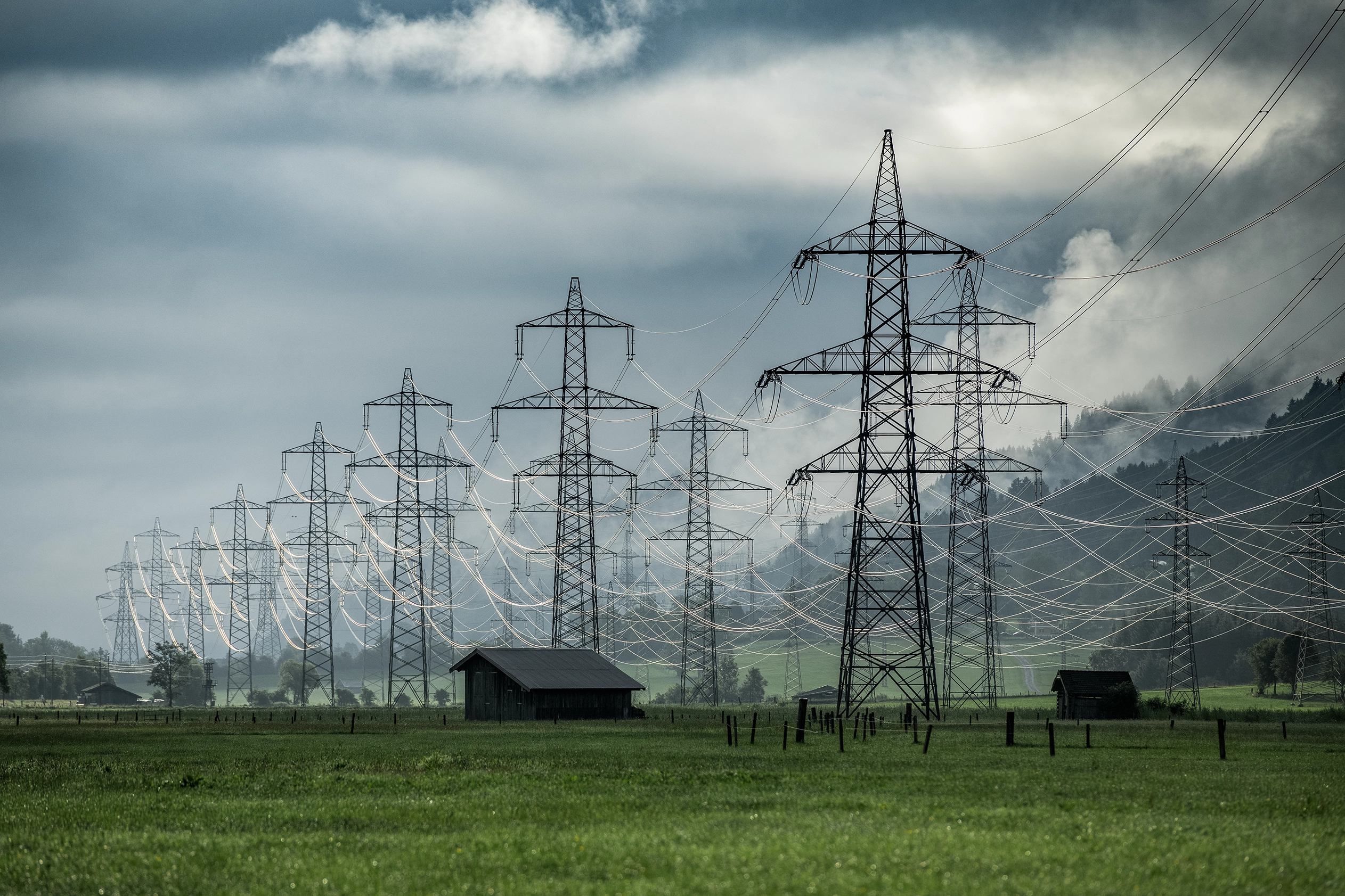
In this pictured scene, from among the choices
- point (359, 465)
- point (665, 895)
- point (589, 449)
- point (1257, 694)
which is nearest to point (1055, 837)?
point (665, 895)

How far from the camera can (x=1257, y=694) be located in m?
156

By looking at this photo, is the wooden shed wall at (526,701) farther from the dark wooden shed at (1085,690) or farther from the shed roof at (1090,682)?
the shed roof at (1090,682)

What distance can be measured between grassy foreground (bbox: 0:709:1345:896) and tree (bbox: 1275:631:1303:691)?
114 m

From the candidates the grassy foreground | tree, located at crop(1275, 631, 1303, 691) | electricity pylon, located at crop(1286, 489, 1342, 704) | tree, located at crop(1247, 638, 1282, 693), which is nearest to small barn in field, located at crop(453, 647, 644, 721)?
the grassy foreground

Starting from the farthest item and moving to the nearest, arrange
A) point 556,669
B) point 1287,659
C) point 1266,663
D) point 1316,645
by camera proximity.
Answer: point 1266,663
point 1316,645
point 1287,659
point 556,669

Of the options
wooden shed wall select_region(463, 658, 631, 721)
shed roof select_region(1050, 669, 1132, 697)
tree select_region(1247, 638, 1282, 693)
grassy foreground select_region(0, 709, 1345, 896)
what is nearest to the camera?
grassy foreground select_region(0, 709, 1345, 896)

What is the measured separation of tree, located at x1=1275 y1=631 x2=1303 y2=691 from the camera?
15138 centimetres

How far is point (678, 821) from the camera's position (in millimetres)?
25453

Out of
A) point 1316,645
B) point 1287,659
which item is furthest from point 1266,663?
point 1316,645

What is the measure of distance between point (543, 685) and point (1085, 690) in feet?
128

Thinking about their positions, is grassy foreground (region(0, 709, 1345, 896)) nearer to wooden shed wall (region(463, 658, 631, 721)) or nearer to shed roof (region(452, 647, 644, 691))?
wooden shed wall (region(463, 658, 631, 721))

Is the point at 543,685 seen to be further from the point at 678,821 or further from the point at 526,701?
the point at 678,821

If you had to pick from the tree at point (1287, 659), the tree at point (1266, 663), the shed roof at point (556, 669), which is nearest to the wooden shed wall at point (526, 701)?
the shed roof at point (556, 669)

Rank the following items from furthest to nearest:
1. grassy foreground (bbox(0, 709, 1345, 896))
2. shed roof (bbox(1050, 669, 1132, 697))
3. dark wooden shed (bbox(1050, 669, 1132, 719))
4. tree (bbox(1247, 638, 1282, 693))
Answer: tree (bbox(1247, 638, 1282, 693)) → shed roof (bbox(1050, 669, 1132, 697)) → dark wooden shed (bbox(1050, 669, 1132, 719)) → grassy foreground (bbox(0, 709, 1345, 896))
